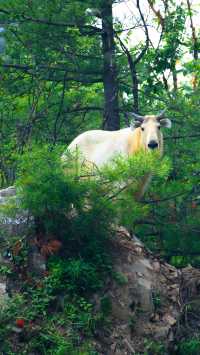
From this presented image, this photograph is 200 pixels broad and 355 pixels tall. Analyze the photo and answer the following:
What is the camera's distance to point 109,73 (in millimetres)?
14438

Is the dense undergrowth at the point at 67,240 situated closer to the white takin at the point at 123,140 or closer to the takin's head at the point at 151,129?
→ the takin's head at the point at 151,129

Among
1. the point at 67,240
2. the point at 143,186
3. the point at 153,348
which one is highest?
the point at 143,186

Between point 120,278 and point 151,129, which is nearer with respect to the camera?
point 120,278

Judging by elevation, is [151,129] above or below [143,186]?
above

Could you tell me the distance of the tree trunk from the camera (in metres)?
14.1

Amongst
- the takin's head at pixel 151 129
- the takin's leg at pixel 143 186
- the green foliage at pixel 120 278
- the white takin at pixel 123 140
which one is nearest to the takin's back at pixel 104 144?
the white takin at pixel 123 140

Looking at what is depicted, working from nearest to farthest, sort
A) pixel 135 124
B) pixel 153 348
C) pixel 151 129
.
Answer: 1. pixel 153 348
2. pixel 151 129
3. pixel 135 124

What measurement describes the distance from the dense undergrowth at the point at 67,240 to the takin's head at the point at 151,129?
5.33 feet

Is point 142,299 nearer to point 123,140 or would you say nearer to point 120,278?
point 120,278

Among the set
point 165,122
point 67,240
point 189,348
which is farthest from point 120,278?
point 165,122

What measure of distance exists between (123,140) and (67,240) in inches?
101

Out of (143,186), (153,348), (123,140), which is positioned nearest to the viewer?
(153,348)

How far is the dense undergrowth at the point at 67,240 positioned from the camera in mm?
8633

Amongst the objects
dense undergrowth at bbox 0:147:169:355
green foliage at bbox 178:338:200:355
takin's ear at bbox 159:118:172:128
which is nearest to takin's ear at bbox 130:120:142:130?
takin's ear at bbox 159:118:172:128
